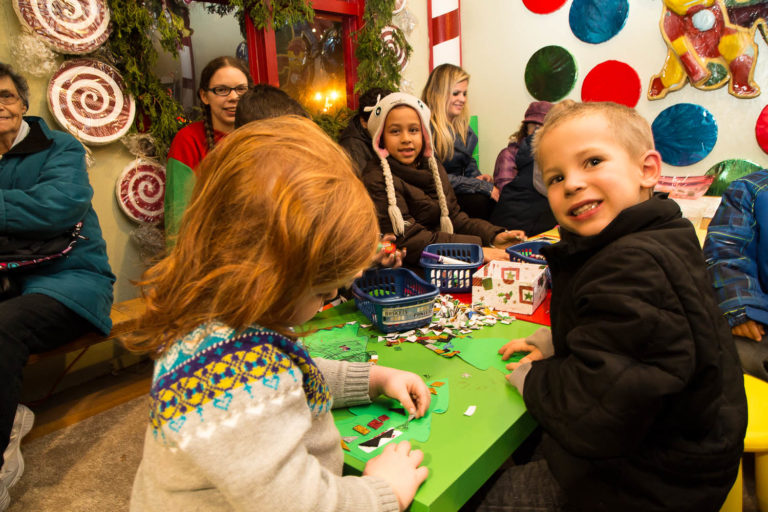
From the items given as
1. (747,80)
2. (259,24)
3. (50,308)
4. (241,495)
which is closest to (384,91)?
(259,24)

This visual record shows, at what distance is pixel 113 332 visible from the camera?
2234mm

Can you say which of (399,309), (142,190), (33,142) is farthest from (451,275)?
(142,190)

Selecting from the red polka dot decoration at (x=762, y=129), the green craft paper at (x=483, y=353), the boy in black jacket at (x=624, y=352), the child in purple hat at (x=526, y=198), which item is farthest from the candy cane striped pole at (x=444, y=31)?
the green craft paper at (x=483, y=353)

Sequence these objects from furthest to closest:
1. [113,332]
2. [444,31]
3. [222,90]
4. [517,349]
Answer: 1. [444,31]
2. [222,90]
3. [113,332]
4. [517,349]

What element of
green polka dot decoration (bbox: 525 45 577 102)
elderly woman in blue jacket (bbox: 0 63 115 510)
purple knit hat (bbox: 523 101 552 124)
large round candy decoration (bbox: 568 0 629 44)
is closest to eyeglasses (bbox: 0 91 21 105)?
elderly woman in blue jacket (bbox: 0 63 115 510)

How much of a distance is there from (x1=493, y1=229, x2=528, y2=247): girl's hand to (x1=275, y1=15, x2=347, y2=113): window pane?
1878mm

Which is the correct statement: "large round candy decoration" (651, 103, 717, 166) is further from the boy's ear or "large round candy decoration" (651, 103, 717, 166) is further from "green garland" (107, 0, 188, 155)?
"green garland" (107, 0, 188, 155)

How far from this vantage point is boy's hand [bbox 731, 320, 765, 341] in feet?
5.01

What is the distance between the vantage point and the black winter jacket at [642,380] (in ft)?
2.43

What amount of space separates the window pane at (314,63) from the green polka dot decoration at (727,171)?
2890mm

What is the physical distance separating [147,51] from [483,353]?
2.46m

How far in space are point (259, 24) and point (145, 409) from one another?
7.88 ft

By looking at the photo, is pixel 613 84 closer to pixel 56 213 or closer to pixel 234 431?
pixel 56 213

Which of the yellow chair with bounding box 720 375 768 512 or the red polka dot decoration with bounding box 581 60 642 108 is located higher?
the red polka dot decoration with bounding box 581 60 642 108
